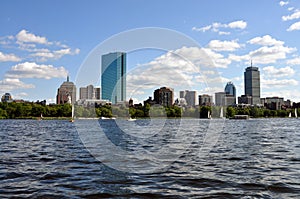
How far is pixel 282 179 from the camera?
15.7 m

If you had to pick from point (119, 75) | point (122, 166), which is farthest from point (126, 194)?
point (119, 75)

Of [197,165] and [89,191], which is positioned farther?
[197,165]

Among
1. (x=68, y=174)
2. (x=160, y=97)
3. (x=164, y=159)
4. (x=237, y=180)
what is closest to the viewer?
(x=237, y=180)

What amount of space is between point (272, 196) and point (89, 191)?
6803 mm

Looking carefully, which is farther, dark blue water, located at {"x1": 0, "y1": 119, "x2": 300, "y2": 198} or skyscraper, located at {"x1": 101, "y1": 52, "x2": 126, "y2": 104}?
skyscraper, located at {"x1": 101, "y1": 52, "x2": 126, "y2": 104}

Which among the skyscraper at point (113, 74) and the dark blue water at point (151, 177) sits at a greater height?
the skyscraper at point (113, 74)

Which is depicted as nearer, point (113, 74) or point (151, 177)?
point (151, 177)

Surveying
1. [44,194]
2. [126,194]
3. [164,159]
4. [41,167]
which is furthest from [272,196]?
[41,167]

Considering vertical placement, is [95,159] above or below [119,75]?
below

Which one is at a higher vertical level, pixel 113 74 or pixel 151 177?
pixel 113 74

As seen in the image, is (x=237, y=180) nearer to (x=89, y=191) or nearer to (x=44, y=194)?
(x=89, y=191)

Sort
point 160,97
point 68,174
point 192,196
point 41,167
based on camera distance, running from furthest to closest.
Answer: point 160,97 < point 41,167 < point 68,174 < point 192,196

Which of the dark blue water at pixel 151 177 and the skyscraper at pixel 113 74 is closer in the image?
the dark blue water at pixel 151 177

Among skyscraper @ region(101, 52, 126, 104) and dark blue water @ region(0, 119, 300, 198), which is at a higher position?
skyscraper @ region(101, 52, 126, 104)
